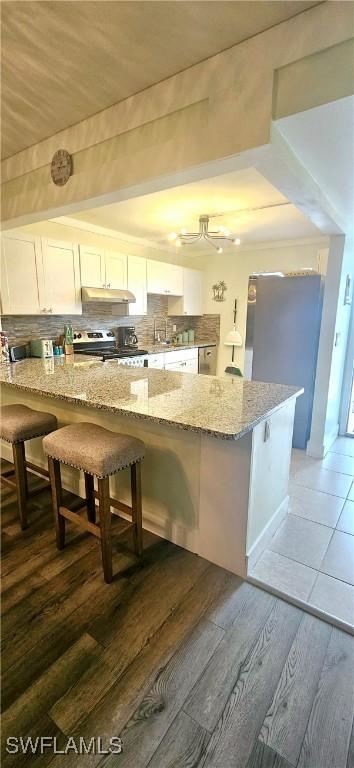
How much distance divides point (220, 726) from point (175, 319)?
16.6 ft

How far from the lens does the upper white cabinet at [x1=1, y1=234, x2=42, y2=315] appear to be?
9.47 ft

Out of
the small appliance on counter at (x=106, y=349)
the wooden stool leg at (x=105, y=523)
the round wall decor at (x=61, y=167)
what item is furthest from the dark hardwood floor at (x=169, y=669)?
the small appliance on counter at (x=106, y=349)

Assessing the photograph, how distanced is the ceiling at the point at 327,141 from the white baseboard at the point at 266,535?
195 cm

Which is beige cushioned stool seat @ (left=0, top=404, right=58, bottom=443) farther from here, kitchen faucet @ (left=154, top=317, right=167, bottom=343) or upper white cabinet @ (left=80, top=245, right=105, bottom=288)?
kitchen faucet @ (left=154, top=317, right=167, bottom=343)

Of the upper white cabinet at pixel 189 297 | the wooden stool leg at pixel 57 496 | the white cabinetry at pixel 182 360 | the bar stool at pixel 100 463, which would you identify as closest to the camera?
the bar stool at pixel 100 463

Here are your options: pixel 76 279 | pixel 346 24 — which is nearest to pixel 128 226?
pixel 76 279

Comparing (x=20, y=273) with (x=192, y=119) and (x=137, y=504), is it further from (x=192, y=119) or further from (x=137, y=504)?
(x=137, y=504)

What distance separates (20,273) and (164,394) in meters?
2.12

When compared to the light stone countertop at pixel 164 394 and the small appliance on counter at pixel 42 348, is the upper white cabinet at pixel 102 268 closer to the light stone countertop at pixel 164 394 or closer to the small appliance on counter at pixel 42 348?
the small appliance on counter at pixel 42 348

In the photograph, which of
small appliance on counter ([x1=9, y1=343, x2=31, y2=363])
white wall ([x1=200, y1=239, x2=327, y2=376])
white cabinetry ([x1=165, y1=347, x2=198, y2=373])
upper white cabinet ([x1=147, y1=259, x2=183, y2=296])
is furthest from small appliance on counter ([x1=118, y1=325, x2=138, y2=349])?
white wall ([x1=200, y1=239, x2=327, y2=376])

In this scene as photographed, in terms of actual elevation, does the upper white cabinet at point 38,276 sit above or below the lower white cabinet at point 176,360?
above

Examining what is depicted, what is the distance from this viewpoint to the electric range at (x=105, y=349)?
12.5 feet

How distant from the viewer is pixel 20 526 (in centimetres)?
203

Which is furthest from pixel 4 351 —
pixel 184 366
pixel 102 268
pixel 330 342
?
pixel 330 342
